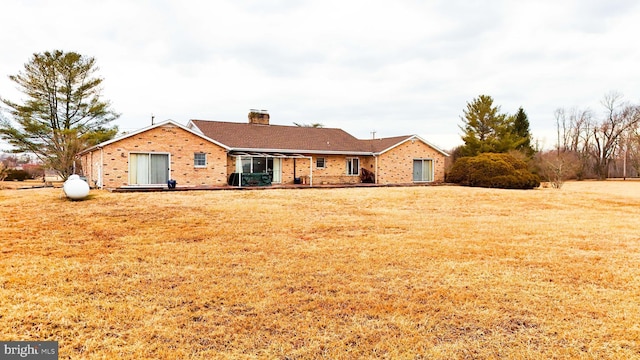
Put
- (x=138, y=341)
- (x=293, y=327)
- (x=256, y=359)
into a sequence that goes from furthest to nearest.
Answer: (x=293, y=327), (x=138, y=341), (x=256, y=359)

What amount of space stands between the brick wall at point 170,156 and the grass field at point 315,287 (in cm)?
863

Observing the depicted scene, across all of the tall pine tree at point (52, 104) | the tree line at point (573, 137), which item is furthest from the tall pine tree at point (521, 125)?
the tall pine tree at point (52, 104)

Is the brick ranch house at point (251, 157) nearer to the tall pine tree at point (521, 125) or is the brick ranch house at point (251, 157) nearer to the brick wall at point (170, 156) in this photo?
the brick wall at point (170, 156)

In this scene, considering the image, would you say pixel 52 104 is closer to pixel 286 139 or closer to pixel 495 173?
pixel 286 139

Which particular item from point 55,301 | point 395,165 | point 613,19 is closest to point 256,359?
point 55,301

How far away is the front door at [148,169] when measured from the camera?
20.2 metres

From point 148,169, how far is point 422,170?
20.6m

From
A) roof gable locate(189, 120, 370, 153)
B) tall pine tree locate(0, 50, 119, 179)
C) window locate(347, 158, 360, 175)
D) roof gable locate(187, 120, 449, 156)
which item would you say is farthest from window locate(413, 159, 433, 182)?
tall pine tree locate(0, 50, 119, 179)

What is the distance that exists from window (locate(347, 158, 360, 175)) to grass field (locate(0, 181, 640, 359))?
17194 mm

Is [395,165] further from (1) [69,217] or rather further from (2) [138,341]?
(2) [138,341]

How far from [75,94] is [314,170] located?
24356mm

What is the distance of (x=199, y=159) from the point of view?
2172cm

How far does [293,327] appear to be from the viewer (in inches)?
164

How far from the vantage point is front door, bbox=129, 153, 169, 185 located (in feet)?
66.1
